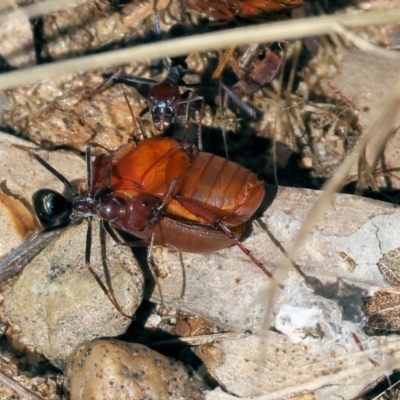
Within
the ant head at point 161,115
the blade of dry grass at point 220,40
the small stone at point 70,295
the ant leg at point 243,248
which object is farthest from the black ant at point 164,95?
the blade of dry grass at point 220,40

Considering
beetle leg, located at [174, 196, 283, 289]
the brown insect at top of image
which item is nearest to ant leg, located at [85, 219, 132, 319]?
beetle leg, located at [174, 196, 283, 289]

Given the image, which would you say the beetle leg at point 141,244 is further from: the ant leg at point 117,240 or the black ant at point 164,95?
the black ant at point 164,95

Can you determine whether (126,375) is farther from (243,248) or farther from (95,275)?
(243,248)

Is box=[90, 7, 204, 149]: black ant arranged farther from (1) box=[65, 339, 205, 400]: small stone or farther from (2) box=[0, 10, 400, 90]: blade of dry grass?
(2) box=[0, 10, 400, 90]: blade of dry grass

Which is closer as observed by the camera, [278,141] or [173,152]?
[173,152]

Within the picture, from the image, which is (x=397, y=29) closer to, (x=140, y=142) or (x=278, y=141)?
(x=278, y=141)

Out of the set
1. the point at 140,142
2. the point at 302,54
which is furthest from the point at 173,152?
the point at 302,54
